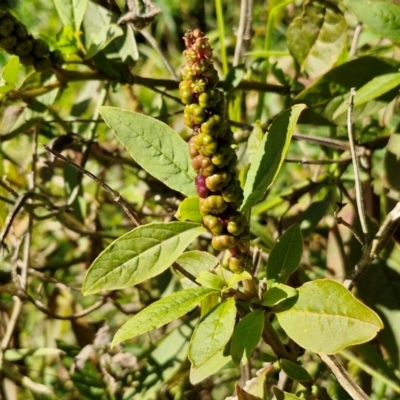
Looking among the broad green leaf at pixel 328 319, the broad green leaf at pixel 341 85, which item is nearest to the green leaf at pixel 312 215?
the broad green leaf at pixel 341 85

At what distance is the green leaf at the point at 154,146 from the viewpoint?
2.83ft

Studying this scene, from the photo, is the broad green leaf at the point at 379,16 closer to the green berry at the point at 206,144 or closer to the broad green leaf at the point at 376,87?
the broad green leaf at the point at 376,87

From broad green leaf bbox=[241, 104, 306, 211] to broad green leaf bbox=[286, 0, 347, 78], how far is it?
48cm

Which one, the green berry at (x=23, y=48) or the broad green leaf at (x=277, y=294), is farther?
the green berry at (x=23, y=48)

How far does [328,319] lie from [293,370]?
182mm

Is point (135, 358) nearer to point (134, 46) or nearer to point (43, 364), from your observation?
point (43, 364)

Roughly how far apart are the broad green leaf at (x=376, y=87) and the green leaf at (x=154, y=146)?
36cm

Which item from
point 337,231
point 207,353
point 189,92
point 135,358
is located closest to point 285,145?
point 189,92

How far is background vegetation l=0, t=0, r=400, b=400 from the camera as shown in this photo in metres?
1.13

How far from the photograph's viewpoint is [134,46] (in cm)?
132

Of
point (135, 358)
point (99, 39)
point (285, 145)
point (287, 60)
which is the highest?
point (287, 60)

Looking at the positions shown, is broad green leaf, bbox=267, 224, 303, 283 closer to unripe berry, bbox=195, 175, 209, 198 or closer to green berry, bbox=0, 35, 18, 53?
unripe berry, bbox=195, 175, 209, 198

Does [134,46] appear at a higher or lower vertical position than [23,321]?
higher

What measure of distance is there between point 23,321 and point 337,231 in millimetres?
1020
